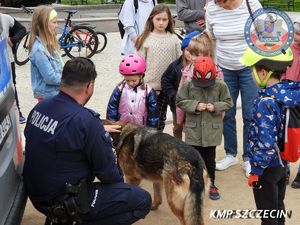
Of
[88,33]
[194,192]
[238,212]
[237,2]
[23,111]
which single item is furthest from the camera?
[88,33]

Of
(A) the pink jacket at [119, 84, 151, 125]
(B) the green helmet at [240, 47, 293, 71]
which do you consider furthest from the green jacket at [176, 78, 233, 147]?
(B) the green helmet at [240, 47, 293, 71]

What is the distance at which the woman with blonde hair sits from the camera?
502 cm

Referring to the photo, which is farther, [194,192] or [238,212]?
[238,212]

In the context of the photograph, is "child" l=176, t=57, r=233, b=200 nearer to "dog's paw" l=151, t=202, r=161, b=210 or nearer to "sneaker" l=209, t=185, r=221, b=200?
"sneaker" l=209, t=185, r=221, b=200

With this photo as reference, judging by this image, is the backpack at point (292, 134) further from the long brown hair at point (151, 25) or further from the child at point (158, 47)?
the long brown hair at point (151, 25)

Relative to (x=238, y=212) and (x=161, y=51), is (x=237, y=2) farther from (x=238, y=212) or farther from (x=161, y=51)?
(x=238, y=212)

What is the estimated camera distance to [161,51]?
539cm

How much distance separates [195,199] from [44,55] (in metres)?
2.25

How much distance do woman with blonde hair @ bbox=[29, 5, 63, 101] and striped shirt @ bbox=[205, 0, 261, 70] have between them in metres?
1.68

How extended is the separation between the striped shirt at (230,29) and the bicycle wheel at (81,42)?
7965 millimetres

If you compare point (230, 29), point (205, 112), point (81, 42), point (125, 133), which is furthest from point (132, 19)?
point (81, 42)

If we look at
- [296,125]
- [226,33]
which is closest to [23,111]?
[226,33]

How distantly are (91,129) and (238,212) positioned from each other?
1.97 meters

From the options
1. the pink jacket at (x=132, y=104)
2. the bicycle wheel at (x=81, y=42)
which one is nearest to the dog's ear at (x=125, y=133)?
the pink jacket at (x=132, y=104)
